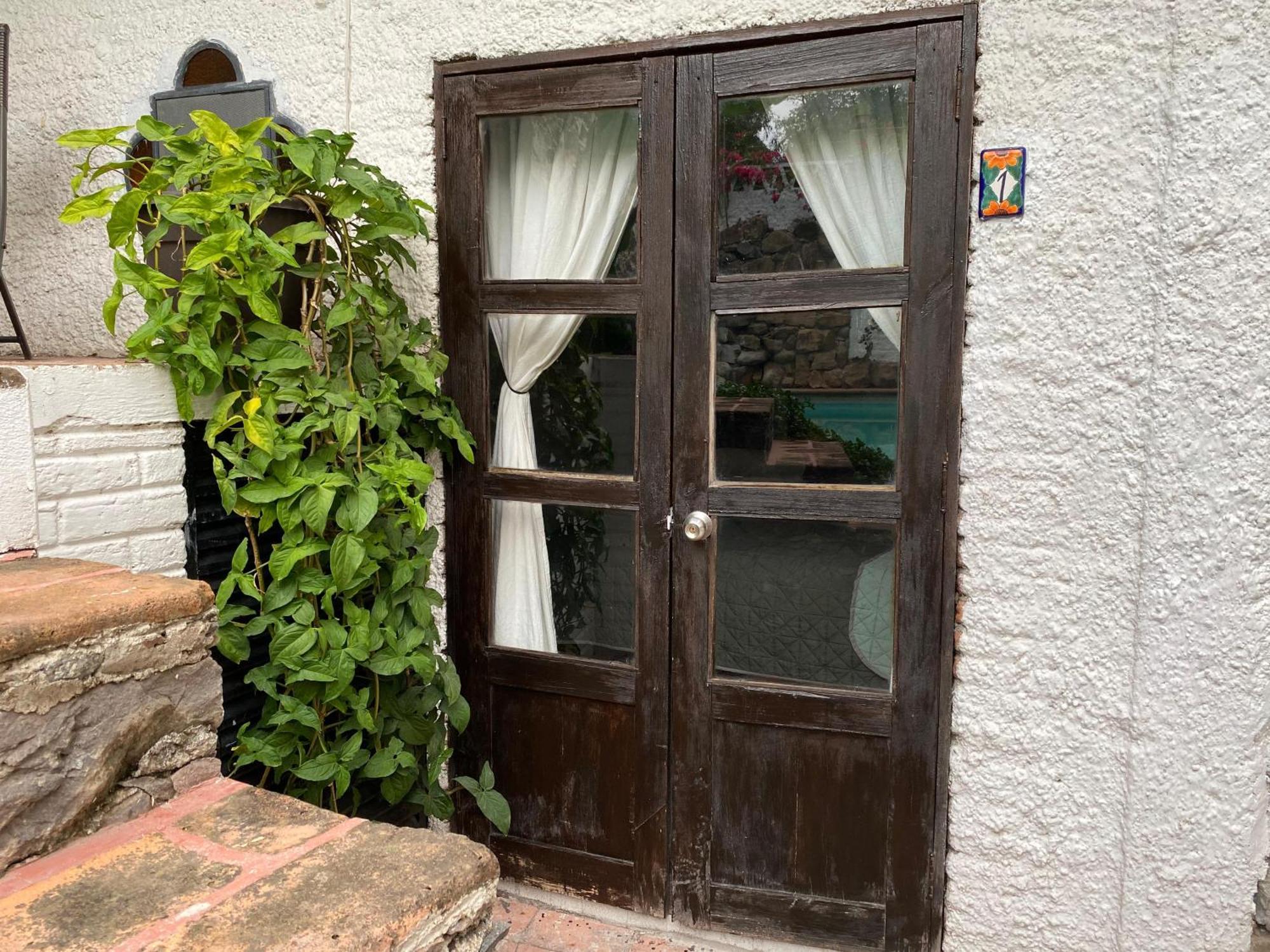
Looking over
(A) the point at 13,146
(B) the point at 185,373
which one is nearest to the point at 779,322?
(B) the point at 185,373

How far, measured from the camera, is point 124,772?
5.15ft

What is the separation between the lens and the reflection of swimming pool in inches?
97.0

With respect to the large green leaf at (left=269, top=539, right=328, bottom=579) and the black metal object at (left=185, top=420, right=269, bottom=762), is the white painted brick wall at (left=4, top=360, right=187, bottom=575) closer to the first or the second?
the black metal object at (left=185, top=420, right=269, bottom=762)

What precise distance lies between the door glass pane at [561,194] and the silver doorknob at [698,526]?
69 centimetres

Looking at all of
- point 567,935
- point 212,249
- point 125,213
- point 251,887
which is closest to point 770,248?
point 212,249

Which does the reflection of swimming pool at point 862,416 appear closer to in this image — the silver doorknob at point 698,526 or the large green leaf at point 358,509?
the silver doorknob at point 698,526

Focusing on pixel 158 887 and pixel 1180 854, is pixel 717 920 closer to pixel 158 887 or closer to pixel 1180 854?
pixel 1180 854

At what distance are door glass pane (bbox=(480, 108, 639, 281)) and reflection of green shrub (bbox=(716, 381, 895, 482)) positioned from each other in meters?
0.46

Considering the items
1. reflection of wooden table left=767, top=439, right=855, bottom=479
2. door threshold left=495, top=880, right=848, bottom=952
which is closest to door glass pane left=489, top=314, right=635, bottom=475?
reflection of wooden table left=767, top=439, right=855, bottom=479

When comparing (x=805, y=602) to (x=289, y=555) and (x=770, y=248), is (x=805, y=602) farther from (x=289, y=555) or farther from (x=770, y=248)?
(x=289, y=555)

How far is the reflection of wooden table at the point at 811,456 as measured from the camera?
251cm

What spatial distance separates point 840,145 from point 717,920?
2133 millimetres

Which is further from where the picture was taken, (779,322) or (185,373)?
(779,322)

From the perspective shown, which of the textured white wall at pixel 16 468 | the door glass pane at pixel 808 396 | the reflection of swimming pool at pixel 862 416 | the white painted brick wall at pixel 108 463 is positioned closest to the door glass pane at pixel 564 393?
the door glass pane at pixel 808 396
